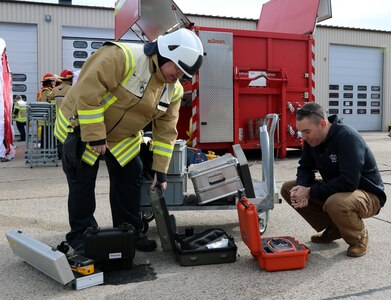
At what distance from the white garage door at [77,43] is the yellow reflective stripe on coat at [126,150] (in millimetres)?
13039

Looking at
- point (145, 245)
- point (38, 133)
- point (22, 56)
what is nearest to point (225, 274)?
point (145, 245)

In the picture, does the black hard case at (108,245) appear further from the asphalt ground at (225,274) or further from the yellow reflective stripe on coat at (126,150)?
the yellow reflective stripe on coat at (126,150)

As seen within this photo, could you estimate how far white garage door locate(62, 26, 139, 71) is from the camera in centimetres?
Answer: 1574

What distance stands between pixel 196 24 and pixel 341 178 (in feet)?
49.0

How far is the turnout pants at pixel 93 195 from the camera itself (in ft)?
10.6

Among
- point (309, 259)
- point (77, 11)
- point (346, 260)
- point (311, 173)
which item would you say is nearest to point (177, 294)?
point (309, 259)

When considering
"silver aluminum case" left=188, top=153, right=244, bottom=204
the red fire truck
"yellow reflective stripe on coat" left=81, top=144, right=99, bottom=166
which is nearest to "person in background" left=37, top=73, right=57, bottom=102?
the red fire truck

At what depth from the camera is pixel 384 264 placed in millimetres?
3230

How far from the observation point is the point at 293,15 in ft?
31.2

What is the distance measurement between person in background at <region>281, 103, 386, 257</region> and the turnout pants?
1.25 metres

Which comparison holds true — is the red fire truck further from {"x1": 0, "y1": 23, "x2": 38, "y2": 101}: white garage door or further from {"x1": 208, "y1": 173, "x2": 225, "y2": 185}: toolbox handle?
{"x1": 0, "y1": 23, "x2": 38, "y2": 101}: white garage door

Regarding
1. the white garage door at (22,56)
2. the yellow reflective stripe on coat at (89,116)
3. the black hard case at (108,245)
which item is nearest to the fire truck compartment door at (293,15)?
the yellow reflective stripe on coat at (89,116)

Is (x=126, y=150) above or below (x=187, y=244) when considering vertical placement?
above

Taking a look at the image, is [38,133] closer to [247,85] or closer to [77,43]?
[247,85]
